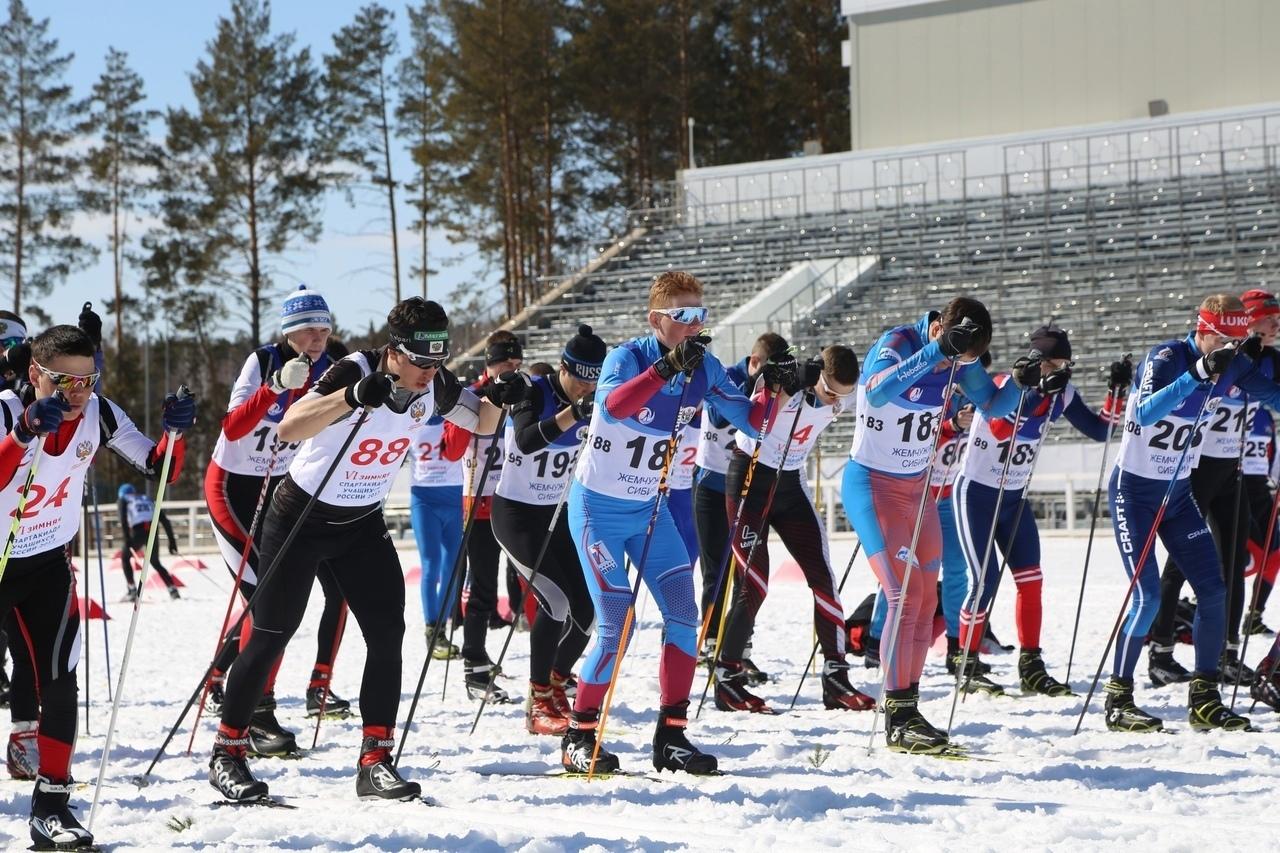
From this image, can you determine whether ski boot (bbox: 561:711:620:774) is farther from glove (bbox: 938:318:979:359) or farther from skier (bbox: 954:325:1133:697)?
skier (bbox: 954:325:1133:697)

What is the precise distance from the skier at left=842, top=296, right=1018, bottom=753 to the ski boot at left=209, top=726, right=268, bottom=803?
109 inches

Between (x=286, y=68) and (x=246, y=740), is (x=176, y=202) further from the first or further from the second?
(x=246, y=740)

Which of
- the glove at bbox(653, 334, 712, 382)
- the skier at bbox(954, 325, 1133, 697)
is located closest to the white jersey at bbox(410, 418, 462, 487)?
the skier at bbox(954, 325, 1133, 697)

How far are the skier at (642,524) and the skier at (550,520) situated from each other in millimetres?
234

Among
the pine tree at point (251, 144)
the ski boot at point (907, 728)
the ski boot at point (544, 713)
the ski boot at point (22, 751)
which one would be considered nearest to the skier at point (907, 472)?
the ski boot at point (907, 728)

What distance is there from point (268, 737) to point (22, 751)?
3.47ft

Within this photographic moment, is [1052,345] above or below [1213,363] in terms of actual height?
above

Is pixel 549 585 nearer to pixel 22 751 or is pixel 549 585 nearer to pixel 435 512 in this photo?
pixel 22 751

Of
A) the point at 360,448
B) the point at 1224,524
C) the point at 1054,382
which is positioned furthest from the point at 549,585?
the point at 1224,524

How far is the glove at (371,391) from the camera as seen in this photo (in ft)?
17.0

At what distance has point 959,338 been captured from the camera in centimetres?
628

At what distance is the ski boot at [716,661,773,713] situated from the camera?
317 inches

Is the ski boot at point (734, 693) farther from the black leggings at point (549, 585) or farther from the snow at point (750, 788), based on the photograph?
the black leggings at point (549, 585)

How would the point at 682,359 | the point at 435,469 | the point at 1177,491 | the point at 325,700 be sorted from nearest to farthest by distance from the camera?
the point at 682,359
the point at 1177,491
the point at 325,700
the point at 435,469
